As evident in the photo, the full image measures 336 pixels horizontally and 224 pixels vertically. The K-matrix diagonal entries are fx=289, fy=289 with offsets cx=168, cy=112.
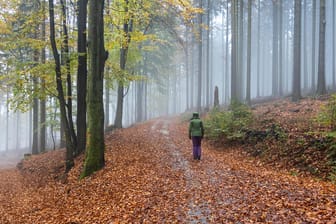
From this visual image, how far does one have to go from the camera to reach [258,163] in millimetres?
11047

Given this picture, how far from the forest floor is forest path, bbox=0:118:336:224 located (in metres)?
0.02

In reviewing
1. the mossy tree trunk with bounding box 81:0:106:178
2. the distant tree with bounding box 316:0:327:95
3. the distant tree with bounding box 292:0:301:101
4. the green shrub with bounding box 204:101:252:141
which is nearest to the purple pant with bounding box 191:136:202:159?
the green shrub with bounding box 204:101:252:141

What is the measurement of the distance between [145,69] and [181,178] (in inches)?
920

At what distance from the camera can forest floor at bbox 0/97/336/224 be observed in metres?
6.16

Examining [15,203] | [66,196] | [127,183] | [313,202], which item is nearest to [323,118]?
[313,202]

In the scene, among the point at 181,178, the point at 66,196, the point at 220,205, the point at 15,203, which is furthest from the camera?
the point at 15,203

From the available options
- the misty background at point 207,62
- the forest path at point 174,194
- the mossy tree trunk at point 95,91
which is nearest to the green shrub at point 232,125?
the forest path at point 174,194

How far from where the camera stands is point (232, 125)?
14.6m

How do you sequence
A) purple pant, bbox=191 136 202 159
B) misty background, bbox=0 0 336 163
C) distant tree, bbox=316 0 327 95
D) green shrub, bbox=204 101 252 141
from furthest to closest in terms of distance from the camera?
misty background, bbox=0 0 336 163 → distant tree, bbox=316 0 327 95 → green shrub, bbox=204 101 252 141 → purple pant, bbox=191 136 202 159

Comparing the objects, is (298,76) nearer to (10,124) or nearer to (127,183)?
(127,183)

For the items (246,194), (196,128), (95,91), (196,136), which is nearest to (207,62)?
(196,128)

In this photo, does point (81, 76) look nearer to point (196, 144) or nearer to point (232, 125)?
point (196, 144)

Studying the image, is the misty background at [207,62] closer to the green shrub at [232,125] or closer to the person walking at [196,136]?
the green shrub at [232,125]

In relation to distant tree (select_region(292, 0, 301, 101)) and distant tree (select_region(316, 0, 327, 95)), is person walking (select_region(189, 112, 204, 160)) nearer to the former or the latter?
distant tree (select_region(292, 0, 301, 101))
